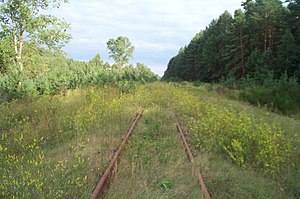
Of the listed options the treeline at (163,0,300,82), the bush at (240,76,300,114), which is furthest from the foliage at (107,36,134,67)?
the bush at (240,76,300,114)

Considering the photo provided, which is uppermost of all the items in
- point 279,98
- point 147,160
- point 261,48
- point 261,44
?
point 261,44

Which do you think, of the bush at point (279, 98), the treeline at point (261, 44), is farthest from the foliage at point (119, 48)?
the bush at point (279, 98)

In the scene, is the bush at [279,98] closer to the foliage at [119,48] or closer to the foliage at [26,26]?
the foliage at [26,26]

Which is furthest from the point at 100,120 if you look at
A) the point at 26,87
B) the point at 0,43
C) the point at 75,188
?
the point at 0,43

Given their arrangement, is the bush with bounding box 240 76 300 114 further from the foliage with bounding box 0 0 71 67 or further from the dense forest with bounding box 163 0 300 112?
the foliage with bounding box 0 0 71 67

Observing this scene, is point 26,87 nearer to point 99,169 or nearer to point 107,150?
point 107,150

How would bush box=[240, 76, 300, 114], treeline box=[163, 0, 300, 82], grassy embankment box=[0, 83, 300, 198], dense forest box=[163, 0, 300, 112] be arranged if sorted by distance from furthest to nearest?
1. treeline box=[163, 0, 300, 82]
2. dense forest box=[163, 0, 300, 112]
3. bush box=[240, 76, 300, 114]
4. grassy embankment box=[0, 83, 300, 198]

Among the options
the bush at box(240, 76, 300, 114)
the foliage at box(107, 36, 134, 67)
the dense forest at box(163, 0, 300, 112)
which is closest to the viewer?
the bush at box(240, 76, 300, 114)

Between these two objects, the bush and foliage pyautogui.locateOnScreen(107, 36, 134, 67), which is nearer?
the bush

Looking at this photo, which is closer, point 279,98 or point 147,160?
point 147,160

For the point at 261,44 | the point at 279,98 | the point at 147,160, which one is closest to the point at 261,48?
the point at 261,44

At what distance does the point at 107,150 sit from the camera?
5371 mm

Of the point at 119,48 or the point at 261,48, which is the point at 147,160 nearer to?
the point at 261,48

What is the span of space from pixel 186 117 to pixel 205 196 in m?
6.20
